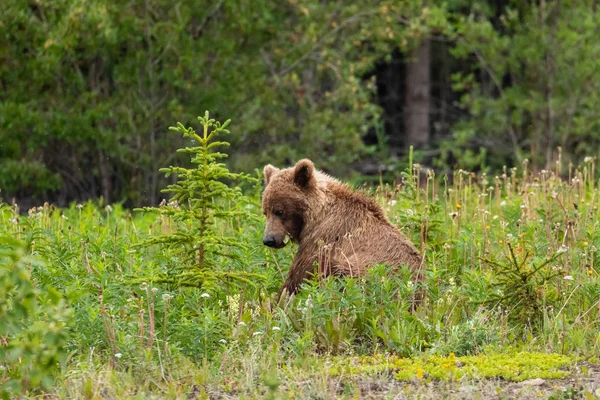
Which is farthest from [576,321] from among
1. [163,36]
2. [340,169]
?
[340,169]

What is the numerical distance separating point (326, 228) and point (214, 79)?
316 inches

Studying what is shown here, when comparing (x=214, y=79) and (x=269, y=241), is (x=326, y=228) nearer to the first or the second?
(x=269, y=241)

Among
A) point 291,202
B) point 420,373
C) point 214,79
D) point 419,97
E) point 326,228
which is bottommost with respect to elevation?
point 420,373

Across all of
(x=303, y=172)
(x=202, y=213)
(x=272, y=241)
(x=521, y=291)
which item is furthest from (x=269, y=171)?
(x=521, y=291)

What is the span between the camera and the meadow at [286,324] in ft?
17.5

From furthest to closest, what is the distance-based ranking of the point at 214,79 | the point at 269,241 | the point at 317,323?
the point at 214,79
the point at 269,241
the point at 317,323

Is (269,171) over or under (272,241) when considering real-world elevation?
over

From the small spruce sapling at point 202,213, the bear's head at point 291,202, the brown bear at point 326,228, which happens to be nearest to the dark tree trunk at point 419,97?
the brown bear at point 326,228

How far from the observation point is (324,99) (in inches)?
695

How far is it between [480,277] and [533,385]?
1386 millimetres

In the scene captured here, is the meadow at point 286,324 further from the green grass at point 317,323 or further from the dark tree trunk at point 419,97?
the dark tree trunk at point 419,97

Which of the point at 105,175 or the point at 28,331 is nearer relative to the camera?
the point at 28,331

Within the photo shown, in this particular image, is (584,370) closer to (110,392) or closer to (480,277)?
(480,277)

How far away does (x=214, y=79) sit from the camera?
49.6 ft
